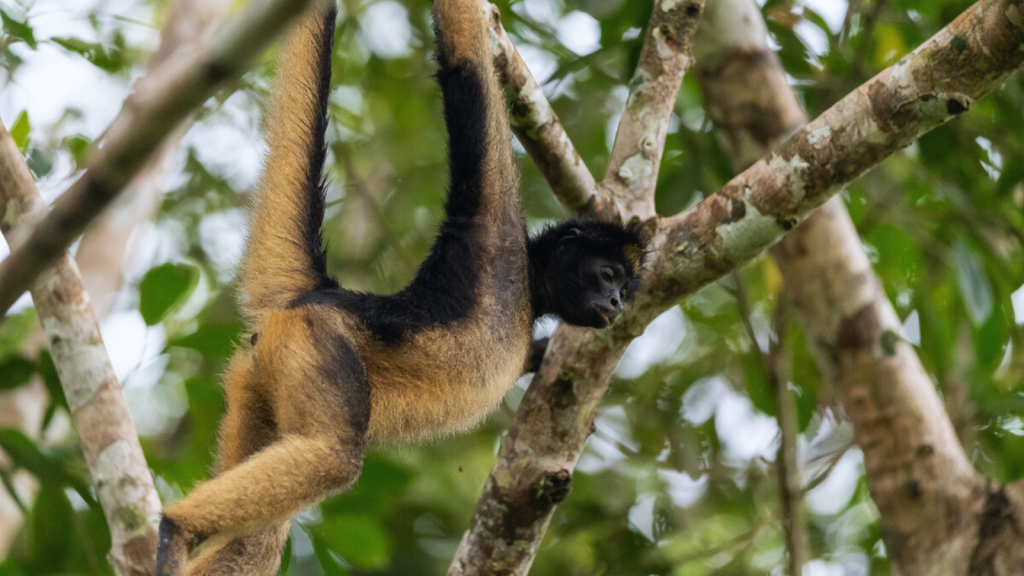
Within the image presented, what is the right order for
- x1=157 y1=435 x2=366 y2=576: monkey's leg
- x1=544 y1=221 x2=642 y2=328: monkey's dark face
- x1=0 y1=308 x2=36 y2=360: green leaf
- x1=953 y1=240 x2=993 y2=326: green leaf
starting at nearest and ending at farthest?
x1=157 y1=435 x2=366 y2=576: monkey's leg < x1=544 y1=221 x2=642 y2=328: monkey's dark face < x1=953 y1=240 x2=993 y2=326: green leaf < x1=0 y1=308 x2=36 y2=360: green leaf

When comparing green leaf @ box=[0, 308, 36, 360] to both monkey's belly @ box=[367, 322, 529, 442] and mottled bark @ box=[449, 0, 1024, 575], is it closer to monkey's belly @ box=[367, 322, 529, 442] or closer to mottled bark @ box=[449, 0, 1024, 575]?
monkey's belly @ box=[367, 322, 529, 442]

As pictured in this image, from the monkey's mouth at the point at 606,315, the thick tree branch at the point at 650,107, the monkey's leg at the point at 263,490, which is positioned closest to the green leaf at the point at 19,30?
the monkey's leg at the point at 263,490

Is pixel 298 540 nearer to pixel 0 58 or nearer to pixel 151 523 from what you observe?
pixel 151 523

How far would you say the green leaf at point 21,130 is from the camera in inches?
170

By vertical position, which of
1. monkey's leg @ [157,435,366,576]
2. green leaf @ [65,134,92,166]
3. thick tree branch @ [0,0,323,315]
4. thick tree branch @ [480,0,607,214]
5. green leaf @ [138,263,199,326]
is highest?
thick tree branch @ [0,0,323,315]

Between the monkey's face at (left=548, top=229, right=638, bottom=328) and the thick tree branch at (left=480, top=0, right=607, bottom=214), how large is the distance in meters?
0.28

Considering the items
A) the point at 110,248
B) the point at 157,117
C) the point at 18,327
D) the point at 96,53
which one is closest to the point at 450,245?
the point at 157,117

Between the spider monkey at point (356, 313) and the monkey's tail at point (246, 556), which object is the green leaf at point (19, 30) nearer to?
the spider monkey at point (356, 313)

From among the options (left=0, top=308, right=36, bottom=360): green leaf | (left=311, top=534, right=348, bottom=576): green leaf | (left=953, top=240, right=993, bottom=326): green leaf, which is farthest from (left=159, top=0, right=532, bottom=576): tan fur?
(left=0, top=308, right=36, bottom=360): green leaf

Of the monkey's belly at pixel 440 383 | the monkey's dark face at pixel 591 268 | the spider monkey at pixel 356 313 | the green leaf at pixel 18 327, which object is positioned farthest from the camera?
the green leaf at pixel 18 327

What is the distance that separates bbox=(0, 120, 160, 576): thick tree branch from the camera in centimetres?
375

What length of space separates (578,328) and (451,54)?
4.75 feet

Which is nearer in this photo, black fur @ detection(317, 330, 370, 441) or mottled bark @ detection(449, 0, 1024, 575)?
mottled bark @ detection(449, 0, 1024, 575)

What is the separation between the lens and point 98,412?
152 inches
